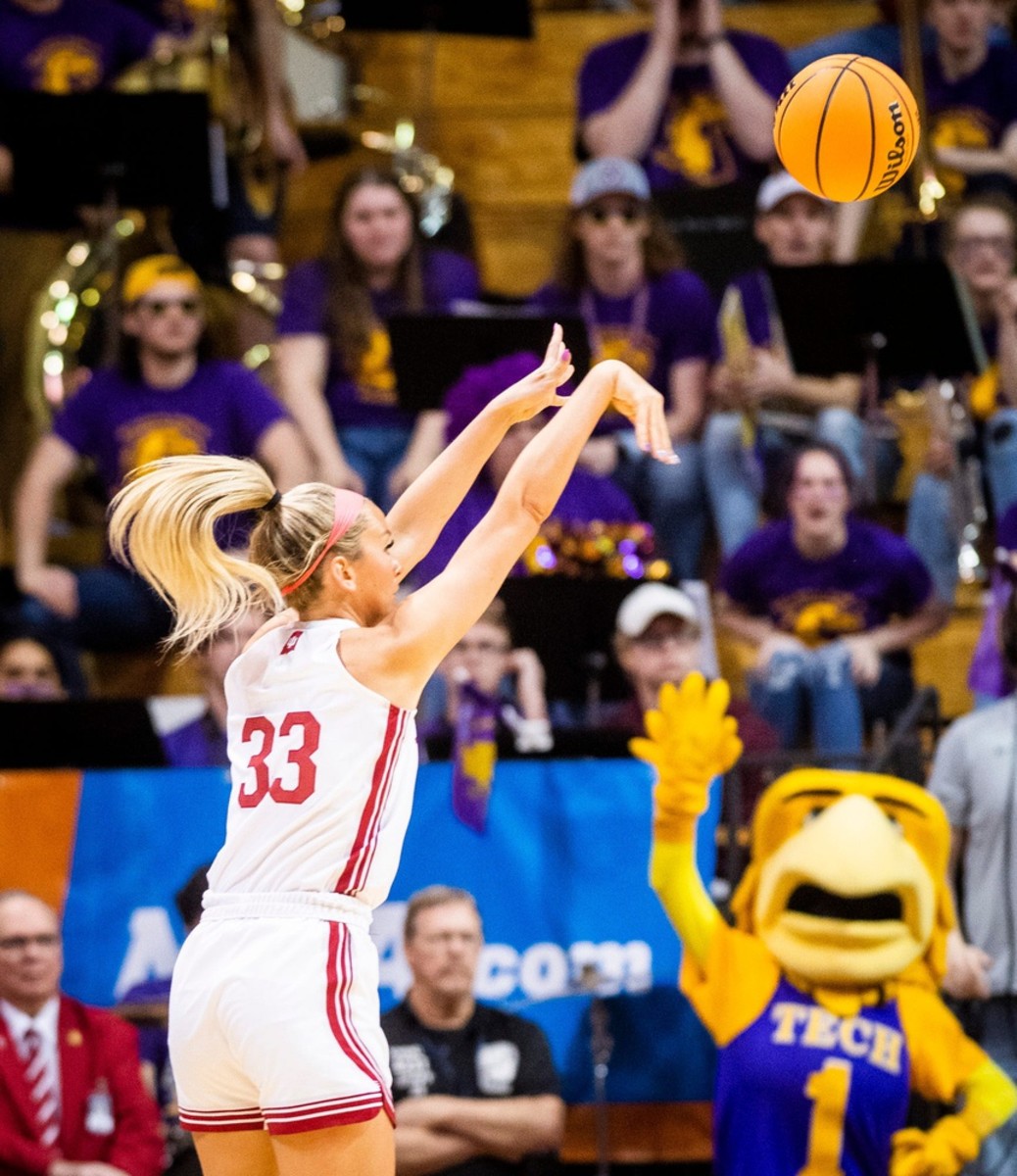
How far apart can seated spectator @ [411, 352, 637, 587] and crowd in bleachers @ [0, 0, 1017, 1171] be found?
1 centimetres

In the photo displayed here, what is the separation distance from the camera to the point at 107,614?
7723 millimetres

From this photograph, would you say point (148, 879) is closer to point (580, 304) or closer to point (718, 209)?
point (580, 304)

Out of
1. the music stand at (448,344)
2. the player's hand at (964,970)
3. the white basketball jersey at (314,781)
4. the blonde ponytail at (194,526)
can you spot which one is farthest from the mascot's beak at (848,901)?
the blonde ponytail at (194,526)

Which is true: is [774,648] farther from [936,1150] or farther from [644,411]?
[644,411]

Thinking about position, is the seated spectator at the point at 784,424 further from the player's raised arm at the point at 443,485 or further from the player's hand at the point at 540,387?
the player's hand at the point at 540,387

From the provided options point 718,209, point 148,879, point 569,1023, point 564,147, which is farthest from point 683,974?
point 564,147

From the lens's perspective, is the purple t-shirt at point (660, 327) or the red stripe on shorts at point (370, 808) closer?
the red stripe on shorts at point (370, 808)

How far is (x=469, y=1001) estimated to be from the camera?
6230 mm

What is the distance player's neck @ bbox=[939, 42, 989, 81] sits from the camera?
923 cm

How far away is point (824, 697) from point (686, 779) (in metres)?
1.37

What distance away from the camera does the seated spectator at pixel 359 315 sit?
26.9 ft

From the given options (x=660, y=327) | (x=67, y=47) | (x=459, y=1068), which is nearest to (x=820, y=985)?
(x=459, y=1068)

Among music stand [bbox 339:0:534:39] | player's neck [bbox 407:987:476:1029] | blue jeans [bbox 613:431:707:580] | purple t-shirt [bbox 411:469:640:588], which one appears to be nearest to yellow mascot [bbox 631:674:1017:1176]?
player's neck [bbox 407:987:476:1029]

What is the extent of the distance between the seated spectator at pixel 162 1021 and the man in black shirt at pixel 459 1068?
2.32 ft
